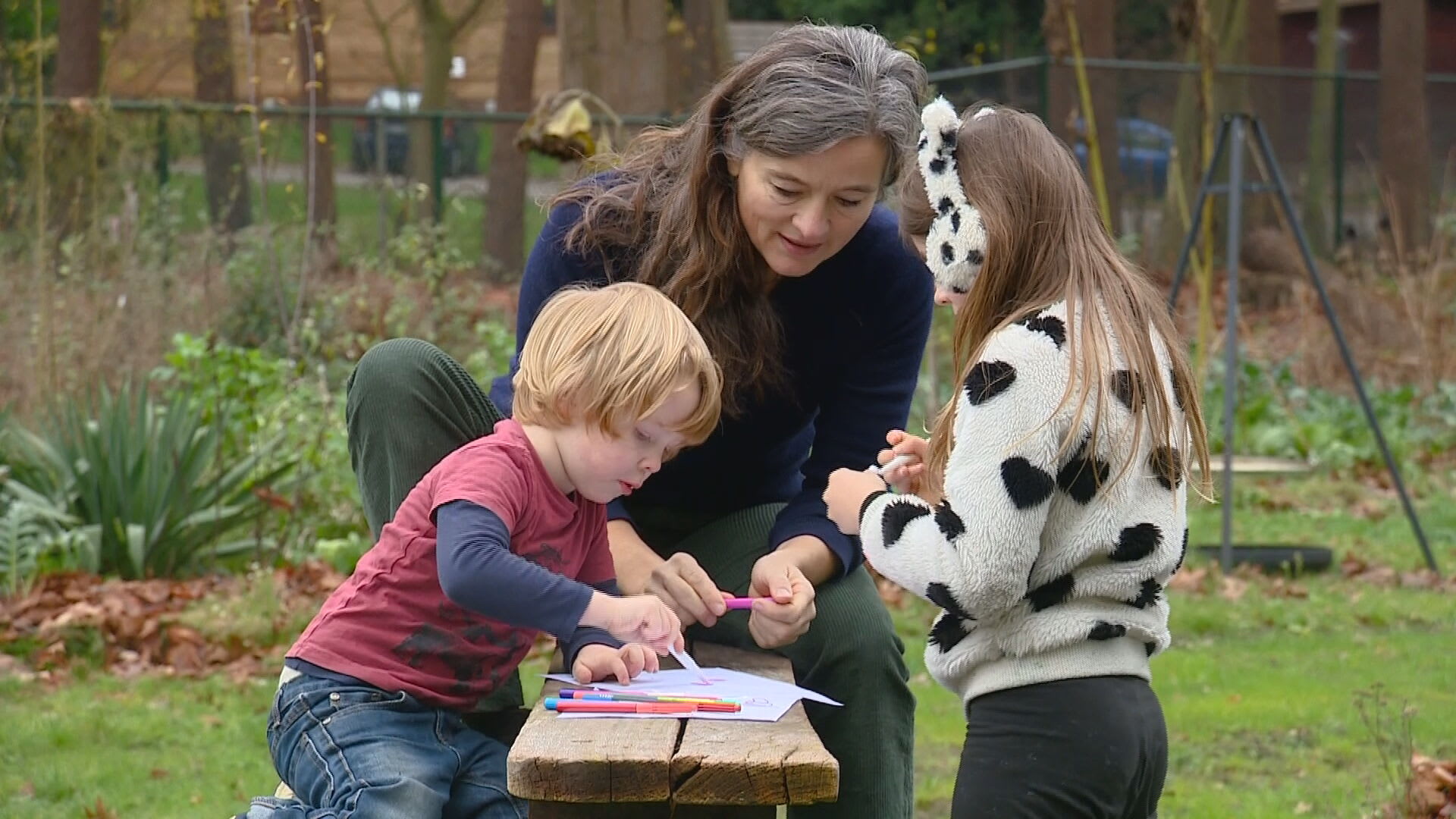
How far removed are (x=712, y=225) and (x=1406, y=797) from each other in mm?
1840

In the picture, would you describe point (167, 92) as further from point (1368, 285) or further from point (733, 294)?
point (733, 294)

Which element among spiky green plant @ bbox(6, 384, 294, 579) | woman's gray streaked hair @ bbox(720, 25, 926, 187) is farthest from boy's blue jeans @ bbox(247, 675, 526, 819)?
spiky green plant @ bbox(6, 384, 294, 579)

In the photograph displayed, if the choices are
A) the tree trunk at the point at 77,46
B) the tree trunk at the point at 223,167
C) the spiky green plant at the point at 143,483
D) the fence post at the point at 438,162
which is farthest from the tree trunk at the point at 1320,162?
the spiky green plant at the point at 143,483

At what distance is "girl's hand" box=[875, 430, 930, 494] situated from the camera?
3.12m

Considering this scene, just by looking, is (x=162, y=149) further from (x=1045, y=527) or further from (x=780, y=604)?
(x=1045, y=527)

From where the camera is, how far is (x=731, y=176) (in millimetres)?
3293

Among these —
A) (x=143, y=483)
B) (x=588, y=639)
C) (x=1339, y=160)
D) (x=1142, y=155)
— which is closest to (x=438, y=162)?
(x=143, y=483)

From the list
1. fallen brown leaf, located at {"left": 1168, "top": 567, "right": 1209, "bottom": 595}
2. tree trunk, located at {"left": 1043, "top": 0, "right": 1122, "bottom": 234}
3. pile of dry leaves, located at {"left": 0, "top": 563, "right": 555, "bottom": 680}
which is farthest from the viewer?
tree trunk, located at {"left": 1043, "top": 0, "right": 1122, "bottom": 234}

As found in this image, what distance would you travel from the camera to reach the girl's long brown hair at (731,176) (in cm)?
309

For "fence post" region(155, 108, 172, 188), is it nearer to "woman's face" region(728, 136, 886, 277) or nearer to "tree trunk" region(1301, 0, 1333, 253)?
"woman's face" region(728, 136, 886, 277)

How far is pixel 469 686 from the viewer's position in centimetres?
284

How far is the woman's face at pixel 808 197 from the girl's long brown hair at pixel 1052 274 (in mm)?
227

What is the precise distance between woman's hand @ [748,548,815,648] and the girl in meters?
0.15

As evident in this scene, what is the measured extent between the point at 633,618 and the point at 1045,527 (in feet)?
2.20
